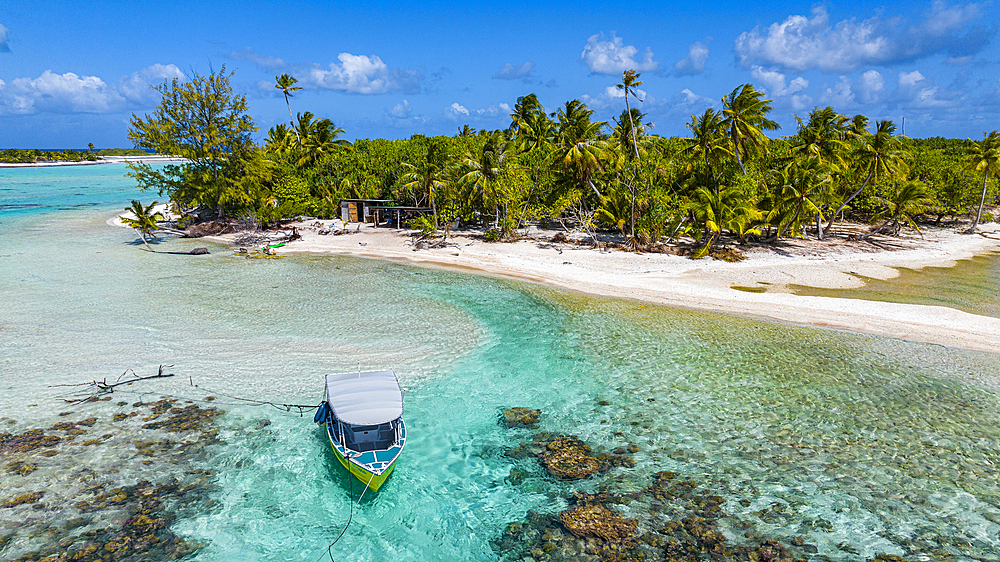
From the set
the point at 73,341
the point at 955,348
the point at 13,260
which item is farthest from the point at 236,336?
the point at 955,348

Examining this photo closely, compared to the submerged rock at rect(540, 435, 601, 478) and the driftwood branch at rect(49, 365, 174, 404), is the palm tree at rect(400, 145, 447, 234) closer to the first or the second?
the driftwood branch at rect(49, 365, 174, 404)

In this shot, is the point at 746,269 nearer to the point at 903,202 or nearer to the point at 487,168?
the point at 487,168

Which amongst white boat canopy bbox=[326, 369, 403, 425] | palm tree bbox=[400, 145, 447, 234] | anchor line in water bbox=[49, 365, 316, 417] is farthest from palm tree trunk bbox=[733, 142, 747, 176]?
anchor line in water bbox=[49, 365, 316, 417]

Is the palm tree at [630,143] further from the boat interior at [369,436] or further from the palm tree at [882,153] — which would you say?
the boat interior at [369,436]

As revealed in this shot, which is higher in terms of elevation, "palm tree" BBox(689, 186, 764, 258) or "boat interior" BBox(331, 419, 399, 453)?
"palm tree" BBox(689, 186, 764, 258)

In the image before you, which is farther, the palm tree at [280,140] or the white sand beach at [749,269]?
the palm tree at [280,140]

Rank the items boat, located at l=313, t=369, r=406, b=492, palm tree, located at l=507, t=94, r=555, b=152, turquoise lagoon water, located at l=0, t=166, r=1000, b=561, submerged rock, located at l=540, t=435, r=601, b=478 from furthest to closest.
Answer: palm tree, located at l=507, t=94, r=555, b=152 → submerged rock, located at l=540, t=435, r=601, b=478 → boat, located at l=313, t=369, r=406, b=492 → turquoise lagoon water, located at l=0, t=166, r=1000, b=561

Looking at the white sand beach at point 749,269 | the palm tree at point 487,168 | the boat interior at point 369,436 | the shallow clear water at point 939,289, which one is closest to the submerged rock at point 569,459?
the boat interior at point 369,436

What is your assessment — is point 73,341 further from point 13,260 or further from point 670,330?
point 670,330
